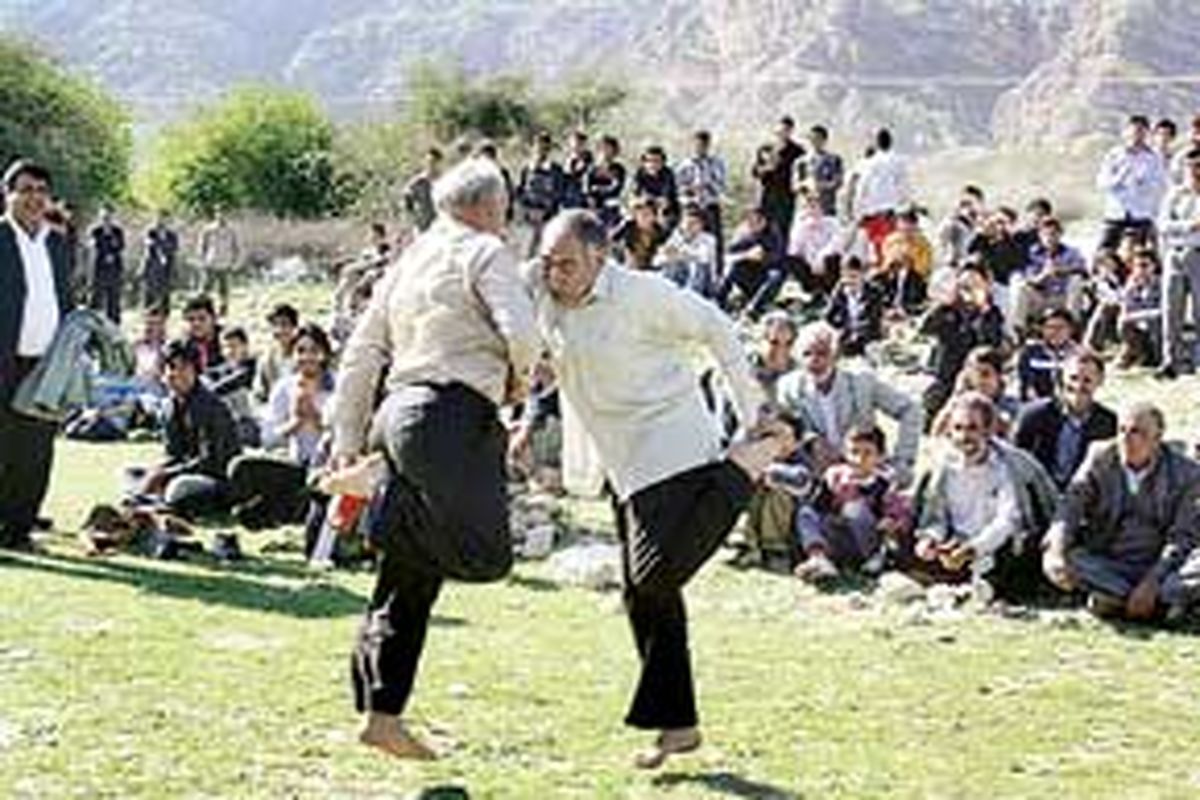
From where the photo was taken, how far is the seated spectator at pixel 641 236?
21422 mm

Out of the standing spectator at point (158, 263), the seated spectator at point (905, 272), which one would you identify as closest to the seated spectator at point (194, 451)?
the seated spectator at point (905, 272)

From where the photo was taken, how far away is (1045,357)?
14992 millimetres

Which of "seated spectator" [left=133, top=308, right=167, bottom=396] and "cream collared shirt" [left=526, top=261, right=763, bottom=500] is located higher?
"cream collared shirt" [left=526, top=261, right=763, bottom=500]

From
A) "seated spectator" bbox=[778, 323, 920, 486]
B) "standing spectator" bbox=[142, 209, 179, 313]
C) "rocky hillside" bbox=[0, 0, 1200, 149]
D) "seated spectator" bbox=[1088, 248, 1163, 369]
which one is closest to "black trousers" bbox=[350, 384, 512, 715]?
"seated spectator" bbox=[778, 323, 920, 486]

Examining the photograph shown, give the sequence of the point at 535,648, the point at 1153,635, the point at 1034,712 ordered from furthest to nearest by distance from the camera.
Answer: the point at 1153,635 → the point at 535,648 → the point at 1034,712

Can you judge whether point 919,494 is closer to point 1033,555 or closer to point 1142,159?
point 1033,555

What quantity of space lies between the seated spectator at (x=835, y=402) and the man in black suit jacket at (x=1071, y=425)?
787 millimetres

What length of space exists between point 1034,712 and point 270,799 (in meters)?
2.97

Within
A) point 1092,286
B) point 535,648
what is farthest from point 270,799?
point 1092,286

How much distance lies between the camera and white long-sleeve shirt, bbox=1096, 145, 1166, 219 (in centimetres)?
1917

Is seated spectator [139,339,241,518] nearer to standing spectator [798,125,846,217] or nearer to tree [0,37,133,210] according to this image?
standing spectator [798,125,846,217]

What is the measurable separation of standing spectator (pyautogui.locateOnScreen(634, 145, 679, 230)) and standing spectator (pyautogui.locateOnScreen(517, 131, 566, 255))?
3.93 ft

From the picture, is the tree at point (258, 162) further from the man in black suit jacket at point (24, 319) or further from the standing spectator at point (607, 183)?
the man in black suit jacket at point (24, 319)

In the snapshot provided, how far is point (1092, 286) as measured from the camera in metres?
18.5
